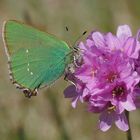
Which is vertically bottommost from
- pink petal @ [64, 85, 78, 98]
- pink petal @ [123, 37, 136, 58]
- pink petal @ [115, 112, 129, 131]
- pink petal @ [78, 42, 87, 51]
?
pink petal @ [115, 112, 129, 131]

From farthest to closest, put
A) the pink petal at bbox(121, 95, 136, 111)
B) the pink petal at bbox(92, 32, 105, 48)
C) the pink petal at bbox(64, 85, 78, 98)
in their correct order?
1. the pink petal at bbox(64, 85, 78, 98)
2. the pink petal at bbox(92, 32, 105, 48)
3. the pink petal at bbox(121, 95, 136, 111)

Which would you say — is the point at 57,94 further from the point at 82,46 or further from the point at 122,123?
the point at 122,123

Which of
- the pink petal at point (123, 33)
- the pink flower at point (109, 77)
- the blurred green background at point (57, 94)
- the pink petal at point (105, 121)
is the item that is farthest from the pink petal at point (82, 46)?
the blurred green background at point (57, 94)

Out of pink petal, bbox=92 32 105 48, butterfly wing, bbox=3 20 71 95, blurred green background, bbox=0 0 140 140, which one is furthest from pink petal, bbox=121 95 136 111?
blurred green background, bbox=0 0 140 140

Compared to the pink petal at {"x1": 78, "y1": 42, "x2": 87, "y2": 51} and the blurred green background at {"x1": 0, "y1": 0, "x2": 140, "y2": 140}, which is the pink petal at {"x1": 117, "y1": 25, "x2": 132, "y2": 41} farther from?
the blurred green background at {"x1": 0, "y1": 0, "x2": 140, "y2": 140}

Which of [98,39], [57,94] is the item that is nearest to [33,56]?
[98,39]

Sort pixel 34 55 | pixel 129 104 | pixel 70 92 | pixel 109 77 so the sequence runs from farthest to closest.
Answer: pixel 34 55
pixel 70 92
pixel 109 77
pixel 129 104

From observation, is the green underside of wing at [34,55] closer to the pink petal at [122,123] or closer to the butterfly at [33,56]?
the butterfly at [33,56]
